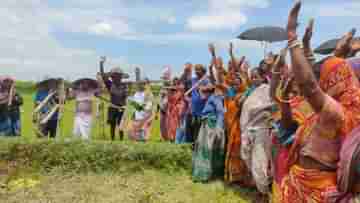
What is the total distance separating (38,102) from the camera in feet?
33.9

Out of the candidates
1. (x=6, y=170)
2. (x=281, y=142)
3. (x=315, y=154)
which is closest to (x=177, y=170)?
(x=6, y=170)

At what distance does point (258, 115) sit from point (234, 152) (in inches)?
43.1

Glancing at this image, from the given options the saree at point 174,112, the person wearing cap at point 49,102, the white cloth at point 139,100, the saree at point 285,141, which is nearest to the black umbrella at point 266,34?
the saree at point 174,112

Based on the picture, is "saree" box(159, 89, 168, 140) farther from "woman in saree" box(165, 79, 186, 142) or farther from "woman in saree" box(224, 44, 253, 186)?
"woman in saree" box(224, 44, 253, 186)

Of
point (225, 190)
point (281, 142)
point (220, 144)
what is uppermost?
point (281, 142)

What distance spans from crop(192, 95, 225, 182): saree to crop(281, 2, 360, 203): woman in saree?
14.0ft

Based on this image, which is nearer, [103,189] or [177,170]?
[103,189]

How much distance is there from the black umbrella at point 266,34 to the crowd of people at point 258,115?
4.13ft

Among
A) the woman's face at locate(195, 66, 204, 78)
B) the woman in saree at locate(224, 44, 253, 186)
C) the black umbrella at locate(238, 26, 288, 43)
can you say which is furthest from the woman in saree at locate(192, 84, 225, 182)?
the black umbrella at locate(238, 26, 288, 43)

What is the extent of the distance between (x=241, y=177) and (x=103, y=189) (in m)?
2.15

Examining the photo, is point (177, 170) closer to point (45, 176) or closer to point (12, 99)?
point (45, 176)

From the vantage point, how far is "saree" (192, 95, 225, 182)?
7281mm

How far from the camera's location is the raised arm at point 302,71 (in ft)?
8.28

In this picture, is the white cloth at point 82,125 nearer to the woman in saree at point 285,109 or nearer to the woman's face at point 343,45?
the woman in saree at point 285,109
